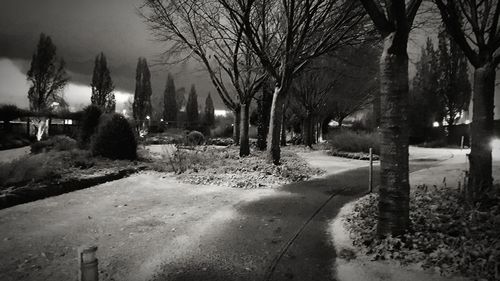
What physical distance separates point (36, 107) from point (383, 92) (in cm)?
3824

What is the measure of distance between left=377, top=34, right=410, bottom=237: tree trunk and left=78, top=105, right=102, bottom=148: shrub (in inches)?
618

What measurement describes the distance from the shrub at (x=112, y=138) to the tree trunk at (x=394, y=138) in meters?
12.6

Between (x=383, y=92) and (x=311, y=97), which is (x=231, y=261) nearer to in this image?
(x=383, y=92)

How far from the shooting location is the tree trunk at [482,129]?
700 centimetres

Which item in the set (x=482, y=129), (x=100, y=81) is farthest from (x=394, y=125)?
(x=100, y=81)

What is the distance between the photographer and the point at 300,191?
957 centimetres

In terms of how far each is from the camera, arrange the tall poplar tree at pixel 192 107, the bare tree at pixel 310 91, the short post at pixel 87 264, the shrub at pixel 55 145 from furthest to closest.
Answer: the tall poplar tree at pixel 192 107, the bare tree at pixel 310 91, the shrub at pixel 55 145, the short post at pixel 87 264

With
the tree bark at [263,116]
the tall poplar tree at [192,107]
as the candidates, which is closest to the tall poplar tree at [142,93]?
the tall poplar tree at [192,107]

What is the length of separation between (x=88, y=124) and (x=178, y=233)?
13.4m

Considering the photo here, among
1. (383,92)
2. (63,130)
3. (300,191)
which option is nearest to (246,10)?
(300,191)

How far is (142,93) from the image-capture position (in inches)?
2087

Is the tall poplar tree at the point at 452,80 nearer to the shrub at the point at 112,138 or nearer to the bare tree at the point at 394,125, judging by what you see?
the shrub at the point at 112,138

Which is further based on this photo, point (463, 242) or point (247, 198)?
point (247, 198)

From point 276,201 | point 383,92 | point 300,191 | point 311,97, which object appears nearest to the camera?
point 383,92
